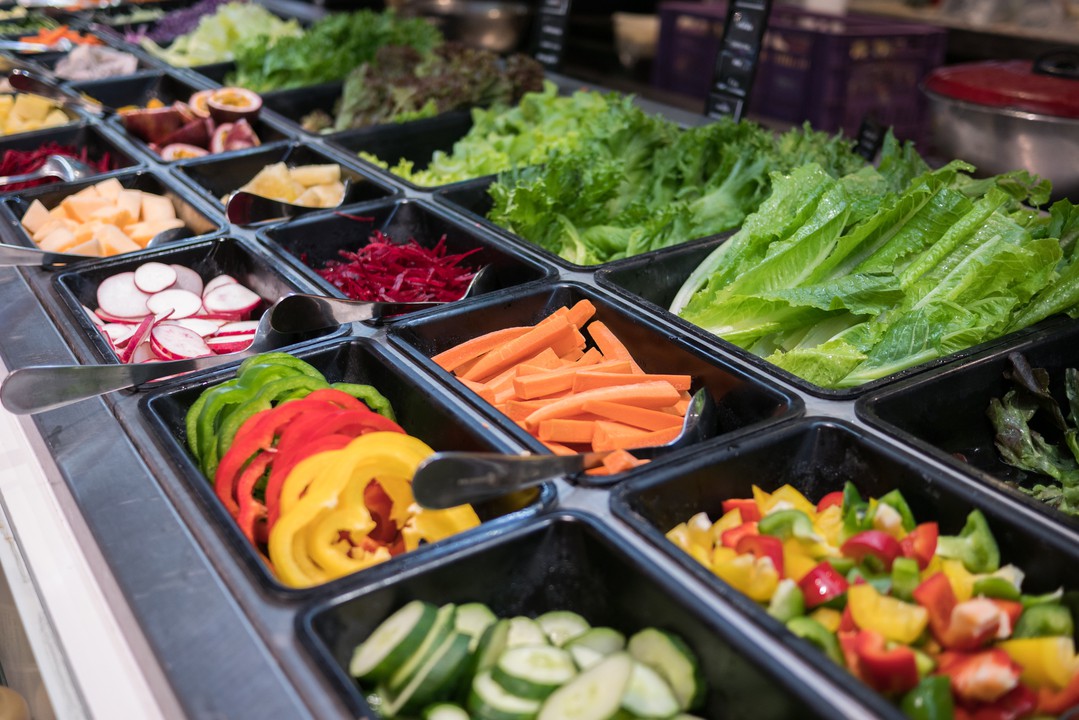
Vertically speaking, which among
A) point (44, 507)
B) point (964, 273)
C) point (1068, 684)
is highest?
point (964, 273)

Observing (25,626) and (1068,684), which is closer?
(1068,684)

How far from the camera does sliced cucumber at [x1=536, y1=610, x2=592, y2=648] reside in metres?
1.44

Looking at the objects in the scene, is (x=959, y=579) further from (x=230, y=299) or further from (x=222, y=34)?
(x=222, y=34)

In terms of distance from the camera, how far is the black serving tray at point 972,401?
192 cm

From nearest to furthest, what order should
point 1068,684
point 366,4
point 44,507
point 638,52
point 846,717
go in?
point 846,717 → point 1068,684 → point 44,507 → point 366,4 → point 638,52

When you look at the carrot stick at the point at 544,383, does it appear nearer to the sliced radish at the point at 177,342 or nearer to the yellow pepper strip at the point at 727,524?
the yellow pepper strip at the point at 727,524

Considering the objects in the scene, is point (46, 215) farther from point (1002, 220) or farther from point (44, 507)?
point (1002, 220)

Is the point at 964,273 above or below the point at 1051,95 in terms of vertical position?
below

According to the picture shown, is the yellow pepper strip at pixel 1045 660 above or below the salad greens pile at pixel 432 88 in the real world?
below

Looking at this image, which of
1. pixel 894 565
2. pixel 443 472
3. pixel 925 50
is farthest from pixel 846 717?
pixel 925 50

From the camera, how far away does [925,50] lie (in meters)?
4.95

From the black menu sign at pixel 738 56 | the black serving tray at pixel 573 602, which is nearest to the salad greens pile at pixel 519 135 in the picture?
the black menu sign at pixel 738 56

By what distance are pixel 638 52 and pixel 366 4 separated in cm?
201

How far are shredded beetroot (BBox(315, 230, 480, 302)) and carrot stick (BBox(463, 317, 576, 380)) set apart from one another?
1.39 ft
